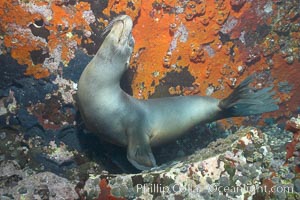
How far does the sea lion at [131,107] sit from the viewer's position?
3.43 m

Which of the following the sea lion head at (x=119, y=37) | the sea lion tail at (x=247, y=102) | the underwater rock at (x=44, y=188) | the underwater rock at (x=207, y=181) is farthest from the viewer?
the sea lion tail at (x=247, y=102)

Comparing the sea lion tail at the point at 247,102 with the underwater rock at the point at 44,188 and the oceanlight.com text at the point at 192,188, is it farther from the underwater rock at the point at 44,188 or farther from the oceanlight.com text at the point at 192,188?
the underwater rock at the point at 44,188

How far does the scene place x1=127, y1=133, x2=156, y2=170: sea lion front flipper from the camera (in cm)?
342

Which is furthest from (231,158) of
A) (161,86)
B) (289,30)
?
(289,30)

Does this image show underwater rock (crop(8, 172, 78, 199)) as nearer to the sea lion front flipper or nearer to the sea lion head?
the sea lion front flipper

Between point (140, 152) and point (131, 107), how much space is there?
0.55 metres

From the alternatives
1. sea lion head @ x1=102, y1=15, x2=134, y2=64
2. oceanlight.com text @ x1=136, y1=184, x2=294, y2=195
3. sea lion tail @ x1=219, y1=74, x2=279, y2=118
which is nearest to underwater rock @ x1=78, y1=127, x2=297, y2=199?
oceanlight.com text @ x1=136, y1=184, x2=294, y2=195

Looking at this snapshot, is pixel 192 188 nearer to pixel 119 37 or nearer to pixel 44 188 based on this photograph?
pixel 44 188

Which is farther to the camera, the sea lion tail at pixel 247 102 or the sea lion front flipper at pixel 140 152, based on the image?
the sea lion tail at pixel 247 102

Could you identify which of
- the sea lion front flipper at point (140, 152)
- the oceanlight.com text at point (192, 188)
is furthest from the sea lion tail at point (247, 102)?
the oceanlight.com text at point (192, 188)

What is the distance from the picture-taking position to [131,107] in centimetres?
374

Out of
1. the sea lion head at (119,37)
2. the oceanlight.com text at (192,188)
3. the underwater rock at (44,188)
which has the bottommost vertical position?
the oceanlight.com text at (192,188)

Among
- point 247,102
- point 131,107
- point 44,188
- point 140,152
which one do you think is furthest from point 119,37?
point 247,102

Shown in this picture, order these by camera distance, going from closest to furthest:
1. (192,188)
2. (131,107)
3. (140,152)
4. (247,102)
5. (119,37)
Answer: (192,188) < (119,37) < (140,152) < (131,107) < (247,102)
